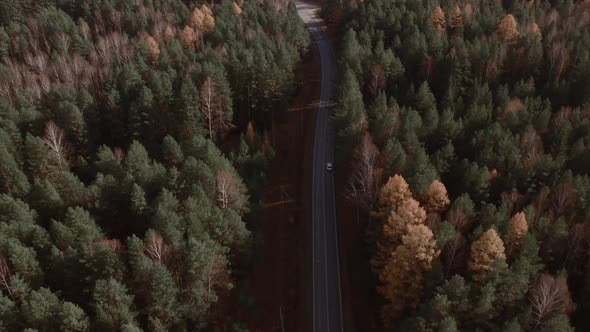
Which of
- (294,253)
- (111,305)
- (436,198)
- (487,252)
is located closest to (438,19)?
(436,198)

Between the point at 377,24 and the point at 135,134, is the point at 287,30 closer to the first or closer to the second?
the point at 377,24

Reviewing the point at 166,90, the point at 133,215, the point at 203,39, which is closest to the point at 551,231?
the point at 133,215

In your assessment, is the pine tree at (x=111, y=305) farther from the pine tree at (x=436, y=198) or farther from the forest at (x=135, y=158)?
the pine tree at (x=436, y=198)

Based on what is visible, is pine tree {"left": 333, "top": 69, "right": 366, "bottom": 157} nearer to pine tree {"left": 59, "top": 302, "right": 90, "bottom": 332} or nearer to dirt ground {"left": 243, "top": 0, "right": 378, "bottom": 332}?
dirt ground {"left": 243, "top": 0, "right": 378, "bottom": 332}

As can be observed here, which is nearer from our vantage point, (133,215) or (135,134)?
(133,215)

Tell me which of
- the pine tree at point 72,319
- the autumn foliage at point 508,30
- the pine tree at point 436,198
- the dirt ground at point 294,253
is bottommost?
the dirt ground at point 294,253

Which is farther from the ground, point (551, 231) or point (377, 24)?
point (377, 24)

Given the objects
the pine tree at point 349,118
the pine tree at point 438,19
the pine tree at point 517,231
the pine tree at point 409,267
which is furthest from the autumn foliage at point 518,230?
the pine tree at point 438,19
